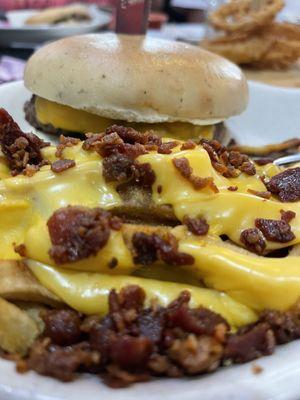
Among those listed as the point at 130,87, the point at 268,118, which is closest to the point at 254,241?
the point at 130,87

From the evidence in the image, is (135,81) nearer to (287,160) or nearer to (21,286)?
(287,160)

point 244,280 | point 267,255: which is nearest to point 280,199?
point 267,255

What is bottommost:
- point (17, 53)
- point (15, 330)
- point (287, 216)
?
point (17, 53)

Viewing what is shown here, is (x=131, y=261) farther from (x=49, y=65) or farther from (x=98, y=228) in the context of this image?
(x=49, y=65)

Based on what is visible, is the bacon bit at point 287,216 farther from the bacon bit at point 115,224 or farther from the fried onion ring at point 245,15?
the fried onion ring at point 245,15

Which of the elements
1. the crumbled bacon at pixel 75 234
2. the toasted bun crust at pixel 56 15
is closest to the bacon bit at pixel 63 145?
the crumbled bacon at pixel 75 234

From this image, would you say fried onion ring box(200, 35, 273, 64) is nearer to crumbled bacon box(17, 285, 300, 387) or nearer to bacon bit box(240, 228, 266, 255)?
bacon bit box(240, 228, 266, 255)
